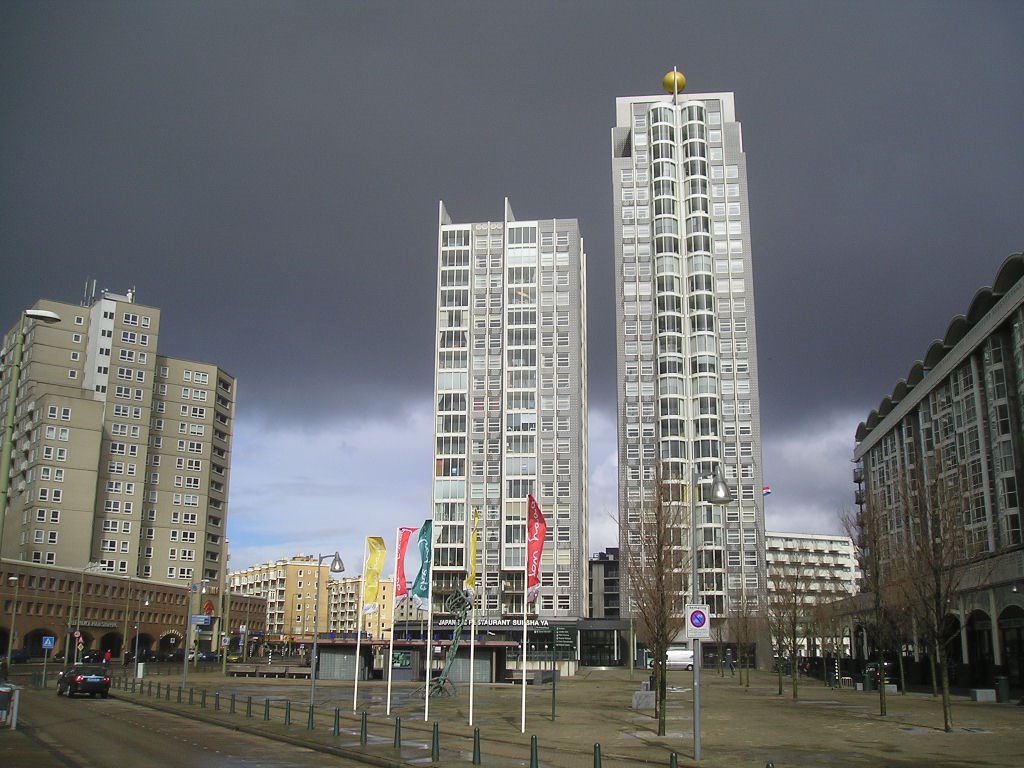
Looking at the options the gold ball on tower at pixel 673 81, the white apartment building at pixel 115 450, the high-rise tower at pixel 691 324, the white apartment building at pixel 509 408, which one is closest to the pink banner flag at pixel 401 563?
the high-rise tower at pixel 691 324

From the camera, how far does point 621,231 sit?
408 feet

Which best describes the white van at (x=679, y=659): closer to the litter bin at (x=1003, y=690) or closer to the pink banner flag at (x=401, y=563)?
the litter bin at (x=1003, y=690)

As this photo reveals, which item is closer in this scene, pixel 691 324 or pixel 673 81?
pixel 691 324

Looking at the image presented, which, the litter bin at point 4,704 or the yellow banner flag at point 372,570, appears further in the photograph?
the yellow banner flag at point 372,570

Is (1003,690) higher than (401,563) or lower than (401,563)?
lower

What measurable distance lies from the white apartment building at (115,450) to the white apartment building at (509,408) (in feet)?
133

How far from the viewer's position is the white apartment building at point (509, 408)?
116188mm

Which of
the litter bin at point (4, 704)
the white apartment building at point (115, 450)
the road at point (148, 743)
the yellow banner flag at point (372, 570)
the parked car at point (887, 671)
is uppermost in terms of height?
the white apartment building at point (115, 450)

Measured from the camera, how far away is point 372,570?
36.2 meters

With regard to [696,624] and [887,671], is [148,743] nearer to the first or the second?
[696,624]

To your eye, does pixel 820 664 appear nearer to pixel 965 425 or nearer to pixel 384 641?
pixel 965 425

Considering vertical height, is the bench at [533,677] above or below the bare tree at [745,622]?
below

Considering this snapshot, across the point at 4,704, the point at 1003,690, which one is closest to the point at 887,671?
the point at 1003,690

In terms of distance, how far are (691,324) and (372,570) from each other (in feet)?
294
